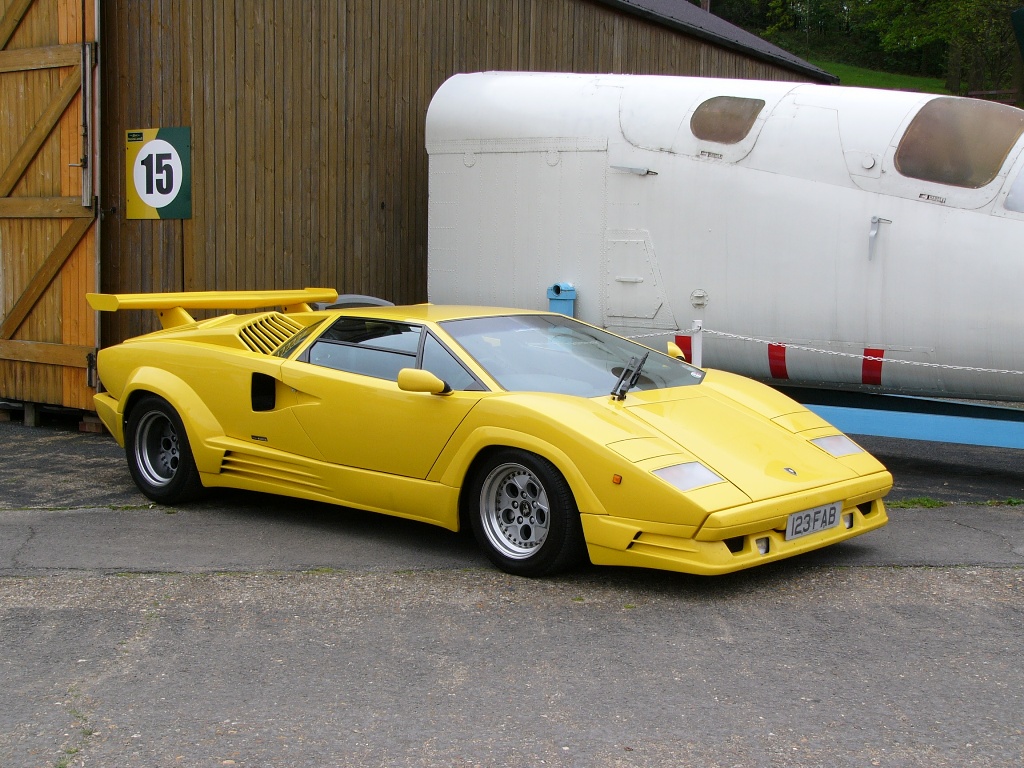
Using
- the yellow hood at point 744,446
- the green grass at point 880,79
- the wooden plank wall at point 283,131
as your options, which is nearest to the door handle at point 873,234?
the yellow hood at point 744,446

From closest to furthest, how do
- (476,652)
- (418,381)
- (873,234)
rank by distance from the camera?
1. (476,652)
2. (418,381)
3. (873,234)

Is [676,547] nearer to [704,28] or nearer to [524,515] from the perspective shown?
[524,515]

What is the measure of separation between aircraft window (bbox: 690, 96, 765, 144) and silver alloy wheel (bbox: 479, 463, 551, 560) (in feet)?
12.6

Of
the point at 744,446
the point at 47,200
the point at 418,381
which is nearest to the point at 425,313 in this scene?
the point at 418,381

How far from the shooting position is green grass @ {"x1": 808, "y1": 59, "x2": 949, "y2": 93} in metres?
48.5

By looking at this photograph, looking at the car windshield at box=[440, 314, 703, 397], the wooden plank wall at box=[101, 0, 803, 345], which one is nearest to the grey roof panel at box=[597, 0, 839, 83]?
the wooden plank wall at box=[101, 0, 803, 345]

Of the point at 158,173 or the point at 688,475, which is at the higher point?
the point at 158,173

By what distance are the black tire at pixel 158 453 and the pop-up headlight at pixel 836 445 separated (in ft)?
11.9

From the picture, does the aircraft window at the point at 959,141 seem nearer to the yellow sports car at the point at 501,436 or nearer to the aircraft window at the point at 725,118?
the aircraft window at the point at 725,118

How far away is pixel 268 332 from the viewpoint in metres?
6.84

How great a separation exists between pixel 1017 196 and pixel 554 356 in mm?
3265

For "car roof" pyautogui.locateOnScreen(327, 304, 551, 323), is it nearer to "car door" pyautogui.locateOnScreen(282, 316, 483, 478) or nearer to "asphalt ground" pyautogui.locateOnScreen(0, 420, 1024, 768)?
"car door" pyautogui.locateOnScreen(282, 316, 483, 478)

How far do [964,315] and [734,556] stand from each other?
3179mm

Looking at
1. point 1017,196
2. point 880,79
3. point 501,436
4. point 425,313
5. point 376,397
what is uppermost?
point 880,79
